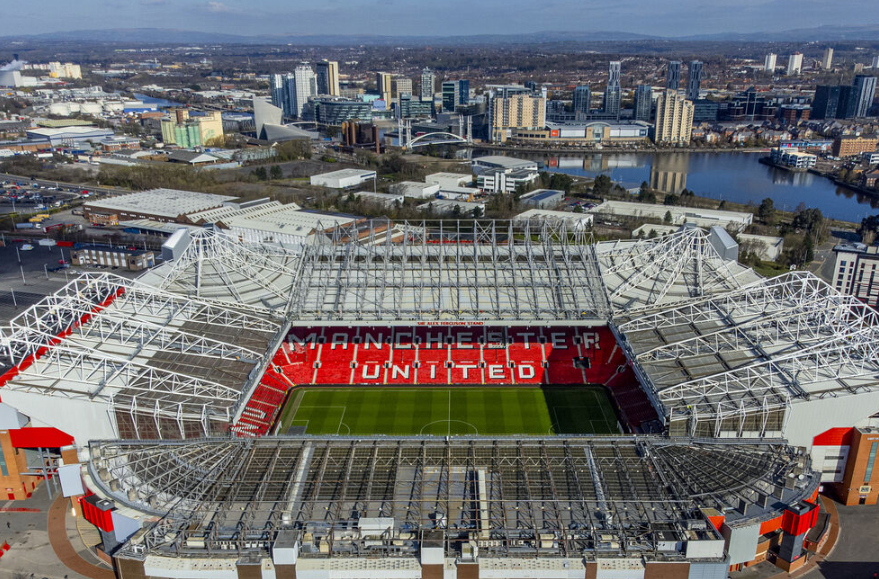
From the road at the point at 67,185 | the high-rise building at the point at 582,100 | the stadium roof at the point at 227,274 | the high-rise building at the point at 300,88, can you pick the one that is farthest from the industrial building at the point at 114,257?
the high-rise building at the point at 582,100

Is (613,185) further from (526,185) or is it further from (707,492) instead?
(707,492)

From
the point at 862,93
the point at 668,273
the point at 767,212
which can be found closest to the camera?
the point at 668,273

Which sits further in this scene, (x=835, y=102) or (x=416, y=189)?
(x=835, y=102)

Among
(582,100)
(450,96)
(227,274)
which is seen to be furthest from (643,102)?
(227,274)

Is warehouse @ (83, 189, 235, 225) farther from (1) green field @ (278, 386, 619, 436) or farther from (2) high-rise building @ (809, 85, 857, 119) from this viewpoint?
(2) high-rise building @ (809, 85, 857, 119)

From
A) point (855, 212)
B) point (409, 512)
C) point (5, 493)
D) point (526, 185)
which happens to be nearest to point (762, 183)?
point (855, 212)

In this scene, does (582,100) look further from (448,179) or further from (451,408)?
(451,408)

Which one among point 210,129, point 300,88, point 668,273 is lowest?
point 668,273
